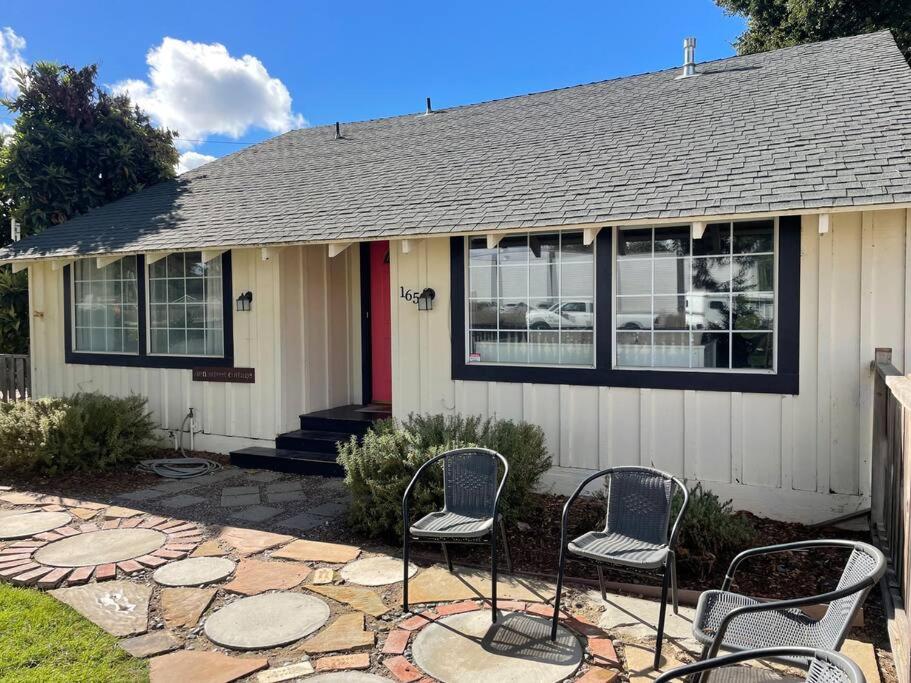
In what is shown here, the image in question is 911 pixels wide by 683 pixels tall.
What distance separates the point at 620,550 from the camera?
130 inches

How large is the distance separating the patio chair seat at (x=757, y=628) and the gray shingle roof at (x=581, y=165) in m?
3.10

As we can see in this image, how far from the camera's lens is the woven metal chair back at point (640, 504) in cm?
342

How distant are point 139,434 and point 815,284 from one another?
6.79m

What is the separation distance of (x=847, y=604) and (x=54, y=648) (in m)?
3.44

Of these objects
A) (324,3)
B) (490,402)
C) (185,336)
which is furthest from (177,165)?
(490,402)

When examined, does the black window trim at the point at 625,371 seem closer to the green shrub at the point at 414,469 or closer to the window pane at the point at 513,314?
the window pane at the point at 513,314

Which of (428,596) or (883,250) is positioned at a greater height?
(883,250)

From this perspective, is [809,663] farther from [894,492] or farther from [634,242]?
[634,242]

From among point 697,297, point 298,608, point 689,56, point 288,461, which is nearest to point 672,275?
point 697,297

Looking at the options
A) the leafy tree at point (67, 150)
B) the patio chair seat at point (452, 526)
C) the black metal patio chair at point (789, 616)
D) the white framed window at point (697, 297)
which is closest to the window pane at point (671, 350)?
the white framed window at point (697, 297)

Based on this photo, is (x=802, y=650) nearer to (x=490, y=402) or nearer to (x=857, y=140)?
(x=490, y=402)

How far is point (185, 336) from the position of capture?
805cm

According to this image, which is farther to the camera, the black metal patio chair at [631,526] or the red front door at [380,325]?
the red front door at [380,325]

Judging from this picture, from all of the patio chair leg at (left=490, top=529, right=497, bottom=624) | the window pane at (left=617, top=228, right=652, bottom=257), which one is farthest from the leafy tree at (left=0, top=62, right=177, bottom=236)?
the patio chair leg at (left=490, top=529, right=497, bottom=624)
